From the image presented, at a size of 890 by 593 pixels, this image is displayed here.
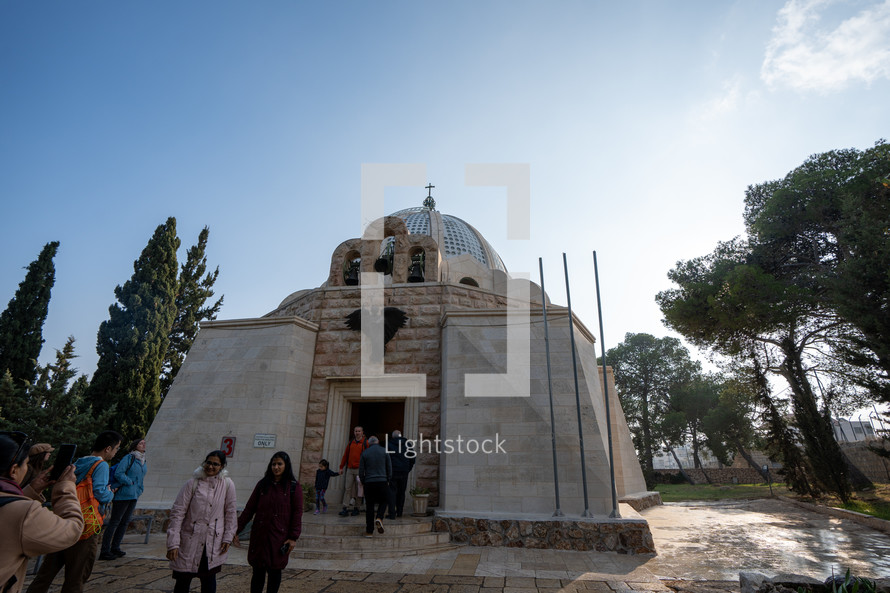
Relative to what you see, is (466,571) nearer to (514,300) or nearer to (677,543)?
(677,543)

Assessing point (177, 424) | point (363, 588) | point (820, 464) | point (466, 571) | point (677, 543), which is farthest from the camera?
point (820, 464)

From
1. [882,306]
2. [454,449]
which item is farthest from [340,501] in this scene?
[882,306]

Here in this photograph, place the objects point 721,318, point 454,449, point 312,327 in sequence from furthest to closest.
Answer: point 721,318 → point 312,327 → point 454,449

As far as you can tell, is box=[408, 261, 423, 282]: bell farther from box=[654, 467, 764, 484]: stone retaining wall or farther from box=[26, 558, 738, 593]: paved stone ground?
box=[654, 467, 764, 484]: stone retaining wall

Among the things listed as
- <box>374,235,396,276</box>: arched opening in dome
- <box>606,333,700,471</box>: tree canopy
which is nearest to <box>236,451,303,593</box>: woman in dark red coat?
<box>374,235,396,276</box>: arched opening in dome

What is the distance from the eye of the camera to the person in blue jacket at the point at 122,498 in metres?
5.26

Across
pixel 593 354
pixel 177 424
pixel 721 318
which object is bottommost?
pixel 177 424

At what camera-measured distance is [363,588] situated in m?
4.25

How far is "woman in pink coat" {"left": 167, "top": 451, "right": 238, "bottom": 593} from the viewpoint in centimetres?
302

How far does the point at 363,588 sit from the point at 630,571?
10.3 feet

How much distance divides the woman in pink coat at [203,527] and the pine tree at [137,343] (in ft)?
35.1

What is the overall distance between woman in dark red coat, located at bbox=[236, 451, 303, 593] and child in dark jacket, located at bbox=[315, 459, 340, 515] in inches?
175

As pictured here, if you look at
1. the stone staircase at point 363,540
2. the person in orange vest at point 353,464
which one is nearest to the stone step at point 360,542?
the stone staircase at point 363,540

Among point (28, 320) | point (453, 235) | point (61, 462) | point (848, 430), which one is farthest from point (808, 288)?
point (848, 430)
